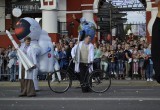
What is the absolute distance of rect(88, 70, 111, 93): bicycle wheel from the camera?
43.7ft

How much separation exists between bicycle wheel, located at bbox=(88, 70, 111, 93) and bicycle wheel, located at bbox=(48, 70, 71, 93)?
71 cm

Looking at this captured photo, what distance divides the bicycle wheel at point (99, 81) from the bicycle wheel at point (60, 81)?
705mm

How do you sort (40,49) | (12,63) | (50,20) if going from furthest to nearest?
(50,20) < (12,63) < (40,49)

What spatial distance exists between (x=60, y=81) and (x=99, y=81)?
125cm

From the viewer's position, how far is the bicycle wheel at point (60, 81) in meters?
13.5

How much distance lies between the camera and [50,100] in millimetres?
11102

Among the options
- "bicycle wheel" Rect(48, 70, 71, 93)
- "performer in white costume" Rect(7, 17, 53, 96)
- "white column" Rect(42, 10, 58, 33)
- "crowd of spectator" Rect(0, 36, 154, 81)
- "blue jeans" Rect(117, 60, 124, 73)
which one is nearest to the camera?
"bicycle wheel" Rect(48, 70, 71, 93)

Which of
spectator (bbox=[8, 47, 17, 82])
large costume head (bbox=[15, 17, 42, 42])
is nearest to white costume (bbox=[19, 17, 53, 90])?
large costume head (bbox=[15, 17, 42, 42])

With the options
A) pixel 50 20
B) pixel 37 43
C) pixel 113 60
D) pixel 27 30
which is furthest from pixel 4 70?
pixel 27 30

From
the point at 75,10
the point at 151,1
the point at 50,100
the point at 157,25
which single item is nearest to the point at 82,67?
the point at 50,100

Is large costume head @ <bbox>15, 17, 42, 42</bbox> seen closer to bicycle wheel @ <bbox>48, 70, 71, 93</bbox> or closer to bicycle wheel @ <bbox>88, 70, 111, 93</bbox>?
bicycle wheel @ <bbox>48, 70, 71, 93</bbox>

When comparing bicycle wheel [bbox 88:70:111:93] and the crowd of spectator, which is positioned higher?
the crowd of spectator

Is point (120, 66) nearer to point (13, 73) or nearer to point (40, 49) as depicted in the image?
point (13, 73)

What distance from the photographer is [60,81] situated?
13805mm
